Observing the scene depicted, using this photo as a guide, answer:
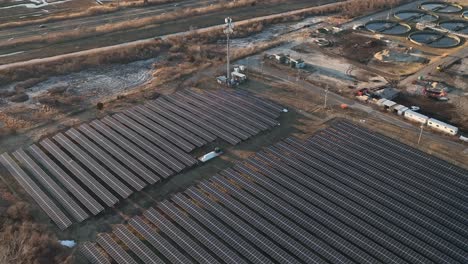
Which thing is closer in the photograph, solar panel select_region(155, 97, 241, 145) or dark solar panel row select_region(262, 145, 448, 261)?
dark solar panel row select_region(262, 145, 448, 261)

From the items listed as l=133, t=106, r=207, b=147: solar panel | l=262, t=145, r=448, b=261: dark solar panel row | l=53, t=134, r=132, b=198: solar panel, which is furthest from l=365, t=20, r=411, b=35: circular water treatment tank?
l=53, t=134, r=132, b=198: solar panel

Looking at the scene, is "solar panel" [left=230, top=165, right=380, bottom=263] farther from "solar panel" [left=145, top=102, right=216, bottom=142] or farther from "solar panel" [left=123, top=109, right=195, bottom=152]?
"solar panel" [left=145, top=102, right=216, bottom=142]

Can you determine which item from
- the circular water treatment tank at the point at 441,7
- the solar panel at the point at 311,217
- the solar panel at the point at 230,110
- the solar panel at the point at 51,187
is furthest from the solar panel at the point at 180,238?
the circular water treatment tank at the point at 441,7

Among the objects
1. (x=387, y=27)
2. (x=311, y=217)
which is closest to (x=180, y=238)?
(x=311, y=217)

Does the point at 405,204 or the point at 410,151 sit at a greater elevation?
the point at 410,151

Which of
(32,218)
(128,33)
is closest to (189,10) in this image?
(128,33)

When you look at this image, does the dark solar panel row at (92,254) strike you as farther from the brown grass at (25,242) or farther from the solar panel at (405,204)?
the solar panel at (405,204)

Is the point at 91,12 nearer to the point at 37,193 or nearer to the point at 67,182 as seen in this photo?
the point at 67,182
